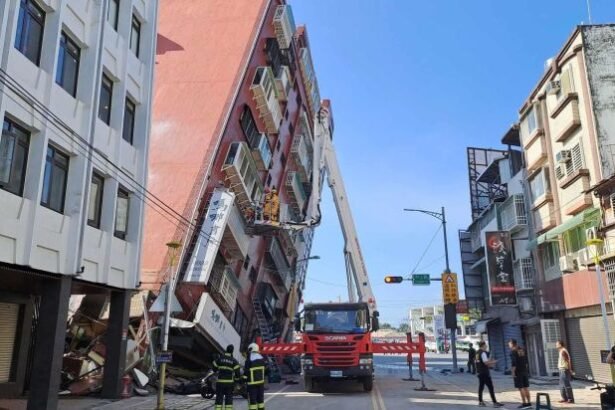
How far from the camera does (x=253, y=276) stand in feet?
99.4

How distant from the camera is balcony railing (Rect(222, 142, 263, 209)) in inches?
Answer: 969

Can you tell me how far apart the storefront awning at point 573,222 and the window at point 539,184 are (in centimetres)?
224

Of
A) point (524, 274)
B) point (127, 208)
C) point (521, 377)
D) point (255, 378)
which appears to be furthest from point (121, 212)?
point (524, 274)

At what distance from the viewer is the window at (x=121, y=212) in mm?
16828

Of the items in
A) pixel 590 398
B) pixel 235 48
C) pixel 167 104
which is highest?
pixel 235 48

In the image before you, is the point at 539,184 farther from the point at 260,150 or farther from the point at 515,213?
the point at 260,150

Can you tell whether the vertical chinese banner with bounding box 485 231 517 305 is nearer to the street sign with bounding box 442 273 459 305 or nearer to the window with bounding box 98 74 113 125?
the street sign with bounding box 442 273 459 305

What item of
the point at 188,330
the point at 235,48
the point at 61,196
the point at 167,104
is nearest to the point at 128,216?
the point at 61,196

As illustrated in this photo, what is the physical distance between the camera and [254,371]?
11.8 m

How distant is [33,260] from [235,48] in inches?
696

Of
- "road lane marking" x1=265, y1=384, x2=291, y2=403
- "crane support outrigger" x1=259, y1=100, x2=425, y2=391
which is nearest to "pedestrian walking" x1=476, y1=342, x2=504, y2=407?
"crane support outrigger" x1=259, y1=100, x2=425, y2=391

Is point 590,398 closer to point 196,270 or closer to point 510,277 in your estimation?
point 510,277

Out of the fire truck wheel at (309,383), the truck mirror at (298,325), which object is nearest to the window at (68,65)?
the truck mirror at (298,325)

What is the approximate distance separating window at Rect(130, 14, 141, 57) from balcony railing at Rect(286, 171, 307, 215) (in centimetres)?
1721
